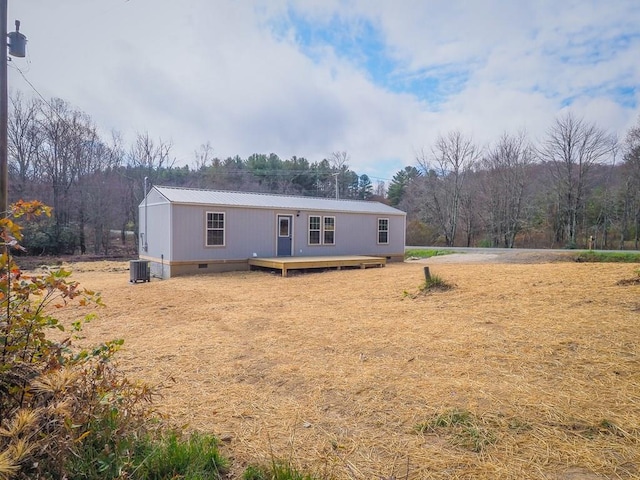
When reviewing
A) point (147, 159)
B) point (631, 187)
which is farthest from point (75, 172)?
point (631, 187)

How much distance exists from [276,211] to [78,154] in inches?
638

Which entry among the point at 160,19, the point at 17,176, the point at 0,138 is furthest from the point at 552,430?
the point at 17,176

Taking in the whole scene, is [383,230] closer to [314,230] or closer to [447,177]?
[314,230]

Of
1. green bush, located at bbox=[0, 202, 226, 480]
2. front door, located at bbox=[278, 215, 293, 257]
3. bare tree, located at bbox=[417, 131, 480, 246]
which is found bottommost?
green bush, located at bbox=[0, 202, 226, 480]

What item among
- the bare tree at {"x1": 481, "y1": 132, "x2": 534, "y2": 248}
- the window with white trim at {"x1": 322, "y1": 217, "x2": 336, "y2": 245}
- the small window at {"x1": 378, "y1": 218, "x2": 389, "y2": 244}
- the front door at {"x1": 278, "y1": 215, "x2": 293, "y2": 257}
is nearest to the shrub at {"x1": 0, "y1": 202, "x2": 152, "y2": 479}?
the front door at {"x1": 278, "y1": 215, "x2": 293, "y2": 257}

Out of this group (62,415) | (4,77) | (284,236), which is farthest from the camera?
(284,236)

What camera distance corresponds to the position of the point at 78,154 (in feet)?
74.6

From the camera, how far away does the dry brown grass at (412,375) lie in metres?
2.17

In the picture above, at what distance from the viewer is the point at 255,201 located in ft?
45.1

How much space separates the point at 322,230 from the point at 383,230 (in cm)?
326

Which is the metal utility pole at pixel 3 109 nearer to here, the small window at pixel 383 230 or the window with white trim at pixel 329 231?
the window with white trim at pixel 329 231

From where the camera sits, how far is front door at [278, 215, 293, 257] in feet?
45.6

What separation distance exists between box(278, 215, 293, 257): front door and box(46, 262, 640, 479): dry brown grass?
6886 millimetres

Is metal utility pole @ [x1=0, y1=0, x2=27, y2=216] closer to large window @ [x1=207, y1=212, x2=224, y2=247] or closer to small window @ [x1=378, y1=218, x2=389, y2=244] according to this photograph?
large window @ [x1=207, y1=212, x2=224, y2=247]
